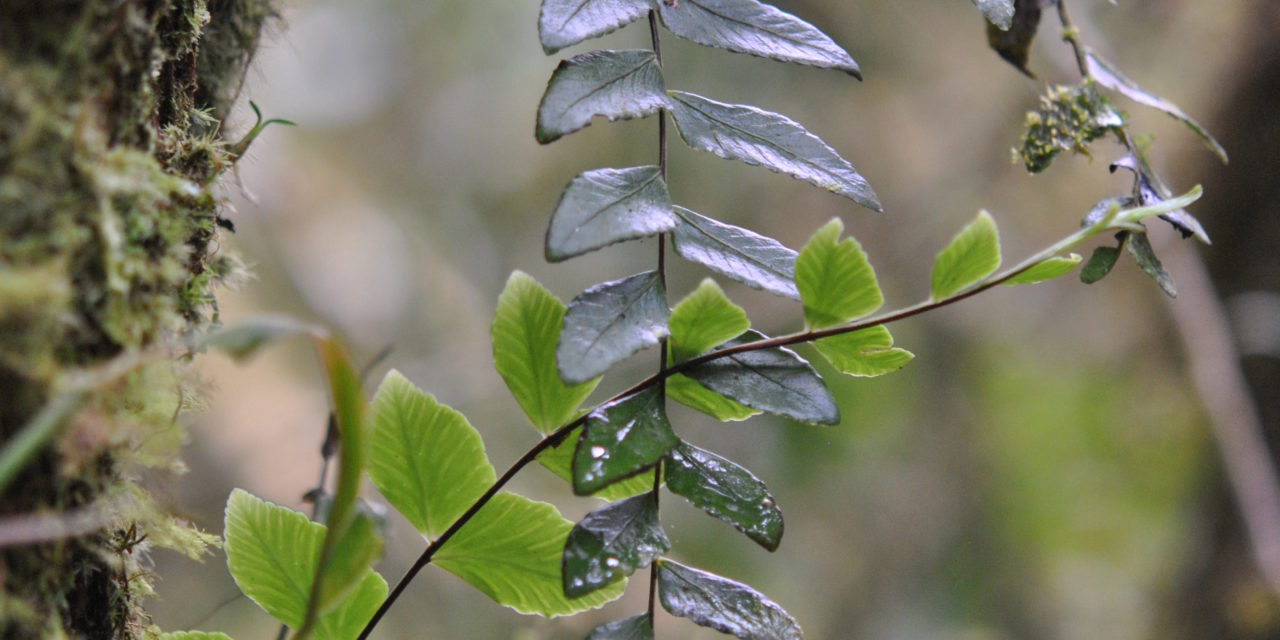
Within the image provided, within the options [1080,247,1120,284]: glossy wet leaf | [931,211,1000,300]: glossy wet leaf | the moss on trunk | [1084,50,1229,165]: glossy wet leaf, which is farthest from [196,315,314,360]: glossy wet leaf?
[1084,50,1229,165]: glossy wet leaf

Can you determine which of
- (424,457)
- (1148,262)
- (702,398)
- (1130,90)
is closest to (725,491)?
(702,398)

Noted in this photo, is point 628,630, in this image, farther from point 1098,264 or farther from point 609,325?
point 1098,264

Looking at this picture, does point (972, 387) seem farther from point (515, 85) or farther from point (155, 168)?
point (155, 168)

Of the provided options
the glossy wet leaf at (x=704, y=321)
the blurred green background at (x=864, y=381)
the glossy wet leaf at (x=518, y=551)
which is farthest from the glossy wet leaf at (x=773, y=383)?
the blurred green background at (x=864, y=381)

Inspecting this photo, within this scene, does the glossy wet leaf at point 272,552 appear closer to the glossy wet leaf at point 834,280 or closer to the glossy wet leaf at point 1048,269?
the glossy wet leaf at point 834,280

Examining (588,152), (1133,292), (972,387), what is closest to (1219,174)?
(1133,292)

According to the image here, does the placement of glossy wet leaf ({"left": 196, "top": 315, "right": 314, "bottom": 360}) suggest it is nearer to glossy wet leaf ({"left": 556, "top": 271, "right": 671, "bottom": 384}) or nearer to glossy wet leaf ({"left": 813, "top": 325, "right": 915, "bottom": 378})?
glossy wet leaf ({"left": 556, "top": 271, "right": 671, "bottom": 384})
